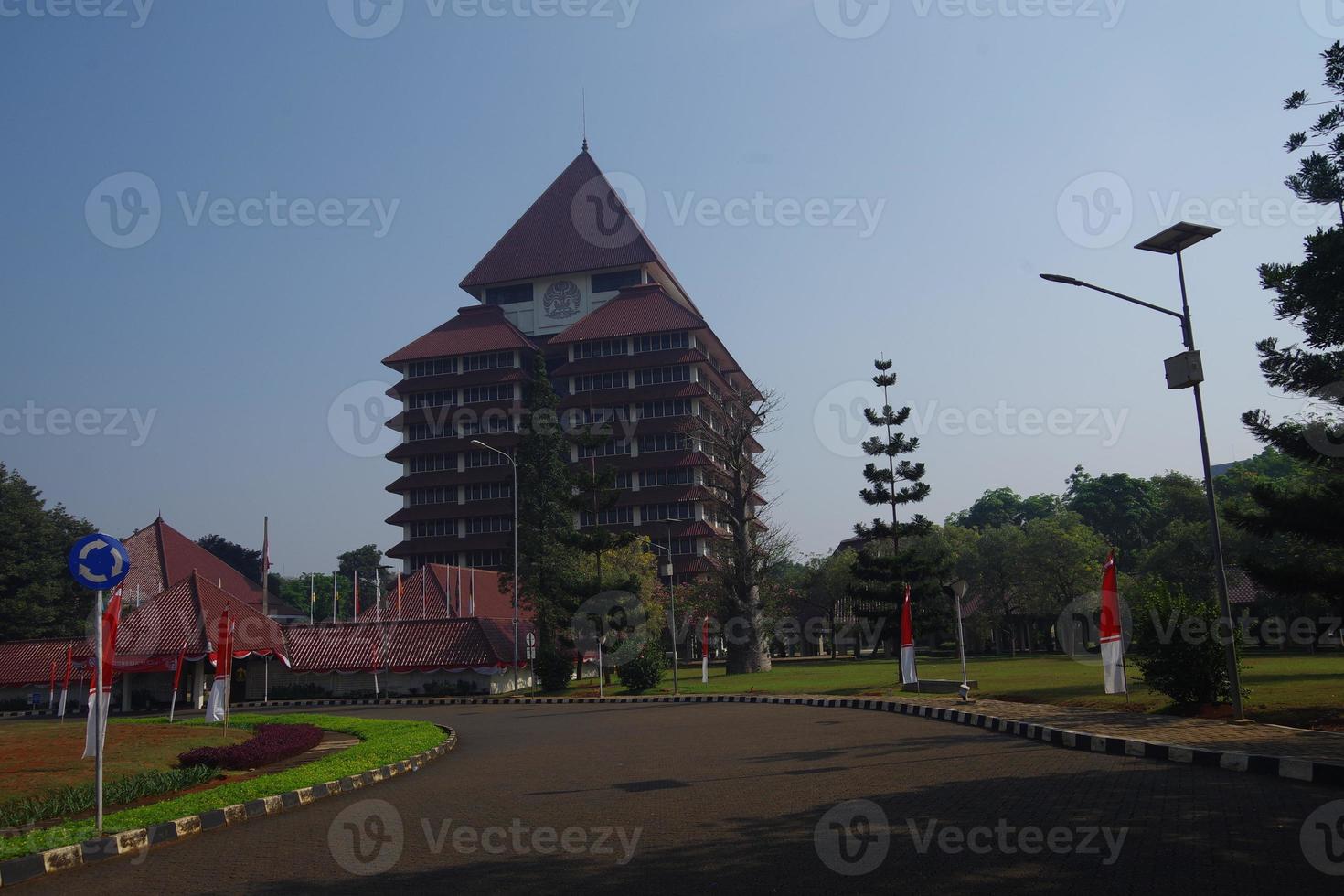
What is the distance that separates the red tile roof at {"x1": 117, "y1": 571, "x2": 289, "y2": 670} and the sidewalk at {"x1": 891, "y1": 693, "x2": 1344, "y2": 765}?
34.5 meters

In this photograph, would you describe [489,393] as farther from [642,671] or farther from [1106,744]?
[1106,744]

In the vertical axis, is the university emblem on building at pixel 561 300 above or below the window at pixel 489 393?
above

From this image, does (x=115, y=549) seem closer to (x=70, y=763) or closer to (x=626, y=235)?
(x=70, y=763)

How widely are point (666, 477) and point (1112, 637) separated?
62239 mm

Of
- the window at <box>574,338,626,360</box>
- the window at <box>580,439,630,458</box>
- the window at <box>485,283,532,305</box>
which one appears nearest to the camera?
the window at <box>580,439,630,458</box>

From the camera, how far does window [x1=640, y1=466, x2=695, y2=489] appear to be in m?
79.2

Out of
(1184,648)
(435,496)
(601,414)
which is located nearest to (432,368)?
(435,496)

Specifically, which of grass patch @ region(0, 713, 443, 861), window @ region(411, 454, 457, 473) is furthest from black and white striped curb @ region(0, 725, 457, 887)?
window @ region(411, 454, 457, 473)

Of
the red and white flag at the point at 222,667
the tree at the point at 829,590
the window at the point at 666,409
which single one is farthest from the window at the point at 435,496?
the red and white flag at the point at 222,667

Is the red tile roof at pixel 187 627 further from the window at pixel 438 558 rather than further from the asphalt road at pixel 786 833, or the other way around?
the window at pixel 438 558

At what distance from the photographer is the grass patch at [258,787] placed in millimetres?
9438

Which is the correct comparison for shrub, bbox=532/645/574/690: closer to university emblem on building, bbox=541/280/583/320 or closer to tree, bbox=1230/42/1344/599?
tree, bbox=1230/42/1344/599

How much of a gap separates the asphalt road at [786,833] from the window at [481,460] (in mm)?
68345

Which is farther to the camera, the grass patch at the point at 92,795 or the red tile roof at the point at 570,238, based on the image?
the red tile roof at the point at 570,238
